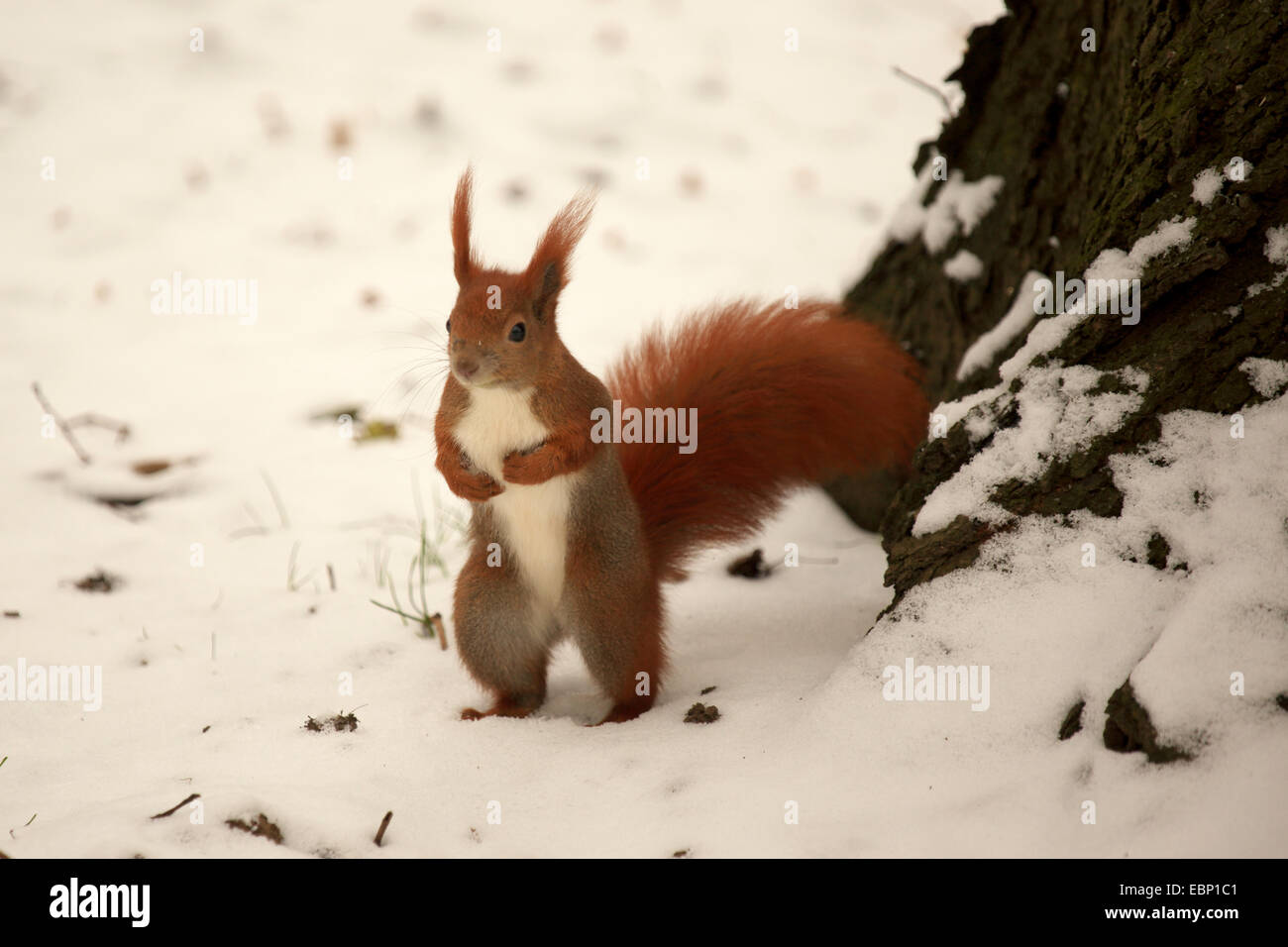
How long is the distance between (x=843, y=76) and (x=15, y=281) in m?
3.38

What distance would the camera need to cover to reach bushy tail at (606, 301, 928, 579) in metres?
1.93

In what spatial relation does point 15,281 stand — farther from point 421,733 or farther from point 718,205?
point 421,733

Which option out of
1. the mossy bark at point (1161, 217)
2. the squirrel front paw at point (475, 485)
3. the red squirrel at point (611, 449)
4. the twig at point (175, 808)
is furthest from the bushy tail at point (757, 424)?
the twig at point (175, 808)

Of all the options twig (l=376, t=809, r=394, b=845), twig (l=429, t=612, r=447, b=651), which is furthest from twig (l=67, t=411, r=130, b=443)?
twig (l=376, t=809, r=394, b=845)

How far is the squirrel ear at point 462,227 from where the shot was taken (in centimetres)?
167

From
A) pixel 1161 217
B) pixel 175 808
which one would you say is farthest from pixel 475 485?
pixel 1161 217

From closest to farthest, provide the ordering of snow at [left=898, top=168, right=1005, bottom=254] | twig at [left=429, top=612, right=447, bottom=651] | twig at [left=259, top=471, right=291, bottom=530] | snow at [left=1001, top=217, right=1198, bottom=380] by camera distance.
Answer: snow at [left=1001, top=217, right=1198, bottom=380] < twig at [left=429, top=612, right=447, bottom=651] < snow at [left=898, top=168, right=1005, bottom=254] < twig at [left=259, top=471, right=291, bottom=530]

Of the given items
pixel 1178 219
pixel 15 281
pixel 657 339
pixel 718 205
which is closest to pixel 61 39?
pixel 15 281

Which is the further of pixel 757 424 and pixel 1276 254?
pixel 757 424

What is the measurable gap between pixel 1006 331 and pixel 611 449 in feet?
2.75

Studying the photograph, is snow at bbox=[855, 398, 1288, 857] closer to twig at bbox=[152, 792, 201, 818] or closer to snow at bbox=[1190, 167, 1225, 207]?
snow at bbox=[1190, 167, 1225, 207]

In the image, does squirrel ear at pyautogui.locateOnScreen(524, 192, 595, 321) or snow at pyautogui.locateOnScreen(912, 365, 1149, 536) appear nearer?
snow at pyautogui.locateOnScreen(912, 365, 1149, 536)

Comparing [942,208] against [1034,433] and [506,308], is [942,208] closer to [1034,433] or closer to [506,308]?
[1034,433]

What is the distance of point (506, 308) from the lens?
1.62m
